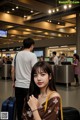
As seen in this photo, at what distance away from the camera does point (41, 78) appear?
1530mm

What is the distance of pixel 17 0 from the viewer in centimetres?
932

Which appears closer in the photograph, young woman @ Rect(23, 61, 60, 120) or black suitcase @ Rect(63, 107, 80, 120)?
young woman @ Rect(23, 61, 60, 120)

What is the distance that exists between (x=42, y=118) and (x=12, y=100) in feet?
1.80

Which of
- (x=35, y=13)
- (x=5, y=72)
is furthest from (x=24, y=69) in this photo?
(x=35, y=13)

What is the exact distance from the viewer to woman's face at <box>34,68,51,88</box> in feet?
5.03

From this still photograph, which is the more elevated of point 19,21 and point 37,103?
point 19,21

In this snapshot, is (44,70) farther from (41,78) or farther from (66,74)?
(66,74)

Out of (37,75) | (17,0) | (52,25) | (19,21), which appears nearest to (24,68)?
(37,75)

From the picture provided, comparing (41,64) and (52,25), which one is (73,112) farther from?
(52,25)

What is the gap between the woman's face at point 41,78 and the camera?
1533mm

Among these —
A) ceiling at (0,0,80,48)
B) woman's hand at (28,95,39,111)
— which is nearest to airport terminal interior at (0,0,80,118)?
ceiling at (0,0,80,48)

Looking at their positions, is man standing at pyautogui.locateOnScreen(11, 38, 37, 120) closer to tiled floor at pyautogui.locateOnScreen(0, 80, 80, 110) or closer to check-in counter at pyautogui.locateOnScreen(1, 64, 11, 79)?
tiled floor at pyautogui.locateOnScreen(0, 80, 80, 110)

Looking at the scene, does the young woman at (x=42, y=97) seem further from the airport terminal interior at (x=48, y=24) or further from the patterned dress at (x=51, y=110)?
the airport terminal interior at (x=48, y=24)

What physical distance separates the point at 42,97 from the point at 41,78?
0.13 metres
